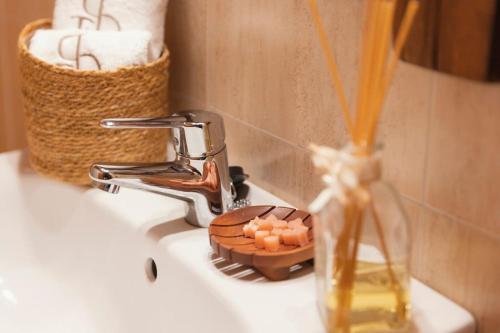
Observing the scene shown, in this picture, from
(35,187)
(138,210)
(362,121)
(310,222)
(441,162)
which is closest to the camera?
(362,121)

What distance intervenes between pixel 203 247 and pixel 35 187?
36cm

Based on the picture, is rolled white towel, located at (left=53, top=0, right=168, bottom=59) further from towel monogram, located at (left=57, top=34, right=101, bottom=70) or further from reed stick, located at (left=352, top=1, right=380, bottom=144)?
reed stick, located at (left=352, top=1, right=380, bottom=144)

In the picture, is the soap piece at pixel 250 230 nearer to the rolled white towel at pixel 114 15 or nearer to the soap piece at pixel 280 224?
the soap piece at pixel 280 224

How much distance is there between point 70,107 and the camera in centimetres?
108

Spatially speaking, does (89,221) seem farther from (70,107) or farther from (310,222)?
(310,222)

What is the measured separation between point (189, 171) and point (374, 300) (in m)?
0.35

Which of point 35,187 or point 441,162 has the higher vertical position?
point 441,162

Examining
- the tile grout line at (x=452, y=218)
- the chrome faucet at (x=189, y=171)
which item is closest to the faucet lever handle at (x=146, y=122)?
the chrome faucet at (x=189, y=171)

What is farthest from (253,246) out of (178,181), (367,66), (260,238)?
(367,66)

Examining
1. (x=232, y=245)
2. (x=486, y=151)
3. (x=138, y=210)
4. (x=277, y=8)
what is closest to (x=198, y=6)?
(x=277, y=8)

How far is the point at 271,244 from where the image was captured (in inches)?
34.3

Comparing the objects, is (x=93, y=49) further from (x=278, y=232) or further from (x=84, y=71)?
(x=278, y=232)

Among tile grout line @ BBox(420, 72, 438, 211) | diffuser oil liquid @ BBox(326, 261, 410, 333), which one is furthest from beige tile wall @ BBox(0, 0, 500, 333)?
diffuser oil liquid @ BBox(326, 261, 410, 333)

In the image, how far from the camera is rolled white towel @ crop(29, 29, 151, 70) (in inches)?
42.4
